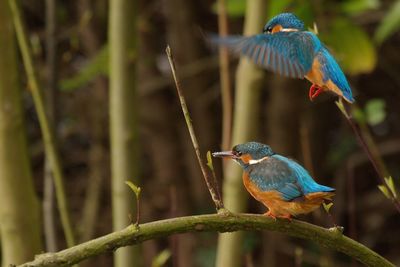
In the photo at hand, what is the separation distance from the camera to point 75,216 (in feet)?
15.9

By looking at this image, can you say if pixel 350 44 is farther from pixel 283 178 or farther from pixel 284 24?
pixel 283 178

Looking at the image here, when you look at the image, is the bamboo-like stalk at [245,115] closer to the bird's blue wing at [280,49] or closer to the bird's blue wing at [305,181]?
the bird's blue wing at [280,49]

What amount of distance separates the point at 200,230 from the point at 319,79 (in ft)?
1.65

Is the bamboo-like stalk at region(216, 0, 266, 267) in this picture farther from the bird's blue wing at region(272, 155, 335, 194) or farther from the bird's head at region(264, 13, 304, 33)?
the bird's blue wing at region(272, 155, 335, 194)

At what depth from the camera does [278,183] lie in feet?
4.39

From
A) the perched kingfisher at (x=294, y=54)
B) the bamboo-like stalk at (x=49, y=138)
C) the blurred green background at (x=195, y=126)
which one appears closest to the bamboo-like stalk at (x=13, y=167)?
the bamboo-like stalk at (x=49, y=138)

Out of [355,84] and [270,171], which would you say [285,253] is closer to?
[355,84]

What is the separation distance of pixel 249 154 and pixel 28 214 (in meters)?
0.81

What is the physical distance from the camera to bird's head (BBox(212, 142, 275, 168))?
1.38 meters

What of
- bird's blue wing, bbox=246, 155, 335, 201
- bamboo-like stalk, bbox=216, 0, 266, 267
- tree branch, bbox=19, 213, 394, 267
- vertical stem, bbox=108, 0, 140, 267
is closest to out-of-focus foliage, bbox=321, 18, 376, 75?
bamboo-like stalk, bbox=216, 0, 266, 267

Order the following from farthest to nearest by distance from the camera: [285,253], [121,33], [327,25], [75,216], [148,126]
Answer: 1. [75,216]
2. [148,126]
3. [285,253]
4. [327,25]
5. [121,33]

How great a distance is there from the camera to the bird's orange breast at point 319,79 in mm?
1454

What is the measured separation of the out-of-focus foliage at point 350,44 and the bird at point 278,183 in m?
1.32

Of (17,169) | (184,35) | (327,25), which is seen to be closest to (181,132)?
(184,35)
